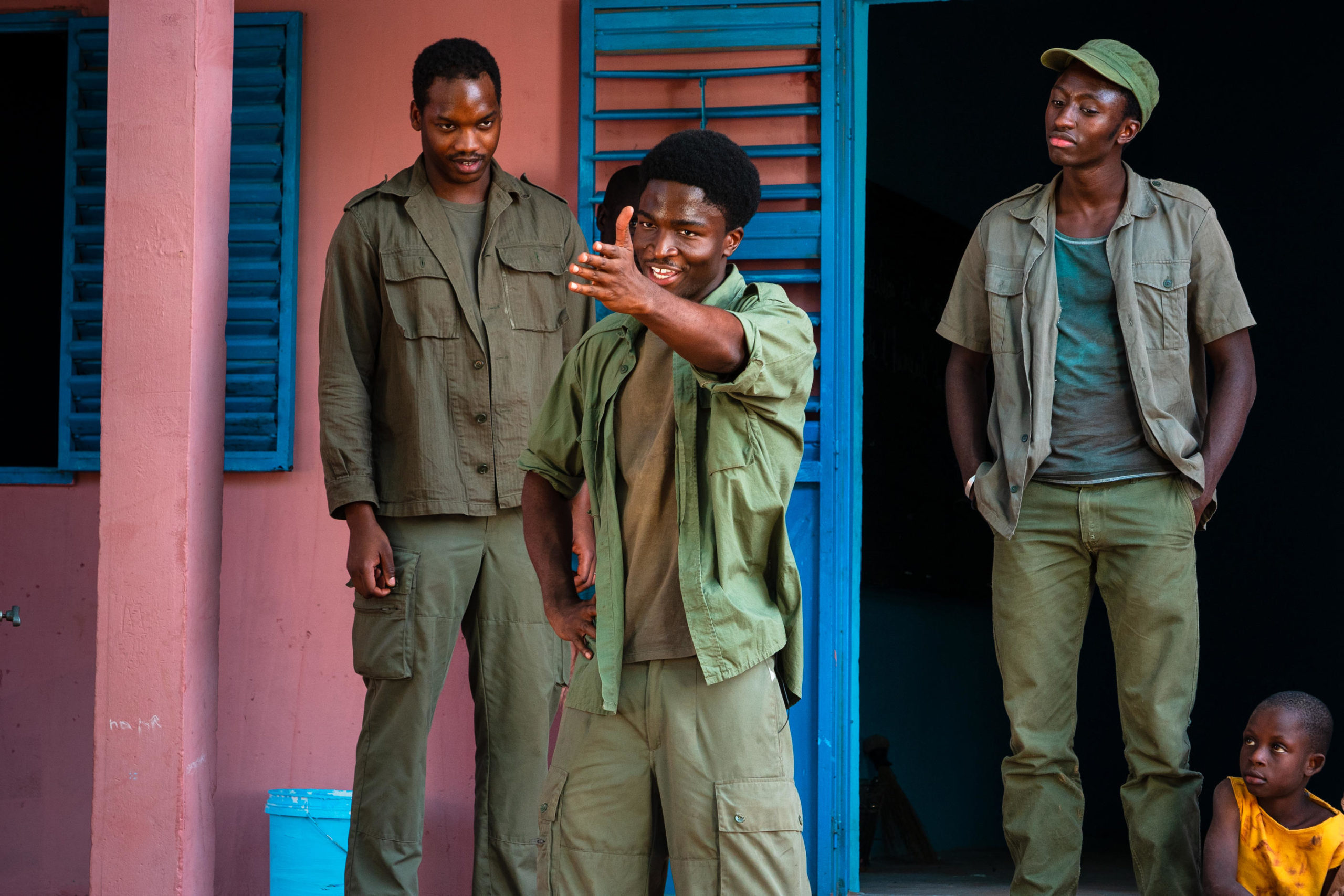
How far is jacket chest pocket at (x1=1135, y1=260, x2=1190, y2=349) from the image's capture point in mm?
3635

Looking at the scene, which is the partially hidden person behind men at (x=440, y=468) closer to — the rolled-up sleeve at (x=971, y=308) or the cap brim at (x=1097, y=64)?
the rolled-up sleeve at (x=971, y=308)

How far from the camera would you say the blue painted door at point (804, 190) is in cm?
438

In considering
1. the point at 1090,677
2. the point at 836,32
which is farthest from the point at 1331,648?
the point at 836,32

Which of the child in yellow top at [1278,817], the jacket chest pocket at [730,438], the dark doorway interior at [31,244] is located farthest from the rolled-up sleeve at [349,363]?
the child in yellow top at [1278,817]

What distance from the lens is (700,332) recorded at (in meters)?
2.23

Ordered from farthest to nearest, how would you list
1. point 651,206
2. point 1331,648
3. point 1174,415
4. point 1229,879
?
1. point 1331,648
2. point 1174,415
3. point 1229,879
4. point 651,206

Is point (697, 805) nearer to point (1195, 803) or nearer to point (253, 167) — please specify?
point (1195, 803)

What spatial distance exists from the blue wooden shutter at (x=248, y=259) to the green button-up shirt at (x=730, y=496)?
238 centimetres

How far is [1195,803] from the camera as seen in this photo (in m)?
3.58

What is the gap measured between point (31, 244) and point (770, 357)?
383 cm

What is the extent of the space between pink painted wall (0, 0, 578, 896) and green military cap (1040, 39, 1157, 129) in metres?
1.71

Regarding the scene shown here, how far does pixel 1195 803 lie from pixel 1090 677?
4216mm

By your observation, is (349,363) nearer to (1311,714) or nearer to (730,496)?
(730,496)

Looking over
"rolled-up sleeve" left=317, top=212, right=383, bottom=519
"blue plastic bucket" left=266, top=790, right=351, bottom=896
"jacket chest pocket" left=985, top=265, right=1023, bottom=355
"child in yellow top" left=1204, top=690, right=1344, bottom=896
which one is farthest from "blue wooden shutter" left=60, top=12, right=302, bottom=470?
"child in yellow top" left=1204, top=690, right=1344, bottom=896
